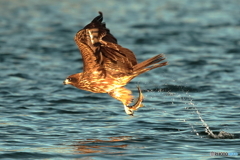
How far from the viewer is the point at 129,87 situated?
510 inches

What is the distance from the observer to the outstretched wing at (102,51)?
724cm

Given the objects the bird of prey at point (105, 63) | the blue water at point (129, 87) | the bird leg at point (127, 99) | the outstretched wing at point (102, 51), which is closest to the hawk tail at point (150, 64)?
the bird of prey at point (105, 63)

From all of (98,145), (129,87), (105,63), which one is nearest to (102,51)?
(105,63)

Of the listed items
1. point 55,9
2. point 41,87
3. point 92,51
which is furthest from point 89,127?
point 55,9

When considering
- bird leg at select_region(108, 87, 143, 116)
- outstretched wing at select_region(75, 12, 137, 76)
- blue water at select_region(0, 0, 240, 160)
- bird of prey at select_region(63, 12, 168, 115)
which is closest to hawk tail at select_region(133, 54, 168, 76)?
bird of prey at select_region(63, 12, 168, 115)

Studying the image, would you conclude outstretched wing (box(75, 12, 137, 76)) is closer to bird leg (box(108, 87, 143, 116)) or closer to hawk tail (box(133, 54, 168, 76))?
hawk tail (box(133, 54, 168, 76))

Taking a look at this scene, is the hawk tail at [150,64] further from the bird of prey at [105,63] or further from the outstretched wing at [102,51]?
the outstretched wing at [102,51]

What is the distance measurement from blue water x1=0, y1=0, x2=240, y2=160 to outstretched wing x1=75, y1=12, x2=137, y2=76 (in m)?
1.09

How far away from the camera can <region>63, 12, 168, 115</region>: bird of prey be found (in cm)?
735

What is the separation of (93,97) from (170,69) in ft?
11.3

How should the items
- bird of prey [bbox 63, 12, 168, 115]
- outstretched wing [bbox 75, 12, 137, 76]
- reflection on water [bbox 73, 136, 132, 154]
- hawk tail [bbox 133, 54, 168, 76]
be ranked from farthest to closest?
1. reflection on water [bbox 73, 136, 132, 154]
2. hawk tail [bbox 133, 54, 168, 76]
3. bird of prey [bbox 63, 12, 168, 115]
4. outstretched wing [bbox 75, 12, 137, 76]

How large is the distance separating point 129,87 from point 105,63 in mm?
5040

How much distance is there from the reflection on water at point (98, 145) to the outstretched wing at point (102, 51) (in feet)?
3.28

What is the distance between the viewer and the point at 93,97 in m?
11.9
